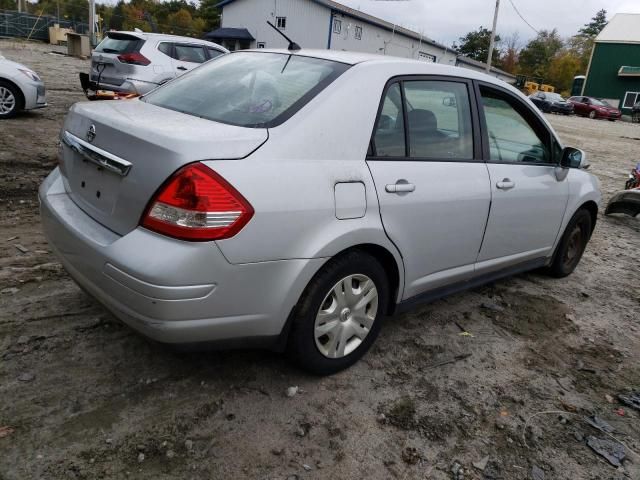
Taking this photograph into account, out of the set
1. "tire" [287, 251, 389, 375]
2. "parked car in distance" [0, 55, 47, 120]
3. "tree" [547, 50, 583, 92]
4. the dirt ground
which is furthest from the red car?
"tire" [287, 251, 389, 375]

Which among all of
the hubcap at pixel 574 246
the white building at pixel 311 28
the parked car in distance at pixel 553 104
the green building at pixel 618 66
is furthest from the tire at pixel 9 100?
the green building at pixel 618 66

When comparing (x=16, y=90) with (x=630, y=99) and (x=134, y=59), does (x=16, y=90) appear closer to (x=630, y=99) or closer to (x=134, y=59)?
(x=134, y=59)

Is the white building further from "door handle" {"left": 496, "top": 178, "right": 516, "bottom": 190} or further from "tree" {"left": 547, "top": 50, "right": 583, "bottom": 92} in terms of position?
"door handle" {"left": 496, "top": 178, "right": 516, "bottom": 190}

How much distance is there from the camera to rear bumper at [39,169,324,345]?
2178 millimetres

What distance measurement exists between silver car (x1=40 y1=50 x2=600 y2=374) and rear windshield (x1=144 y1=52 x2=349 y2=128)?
1 cm

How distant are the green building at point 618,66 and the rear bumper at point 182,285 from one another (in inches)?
1983

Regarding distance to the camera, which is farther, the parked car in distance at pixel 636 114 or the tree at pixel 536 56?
the tree at pixel 536 56

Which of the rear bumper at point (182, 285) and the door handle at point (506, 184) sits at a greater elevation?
the door handle at point (506, 184)

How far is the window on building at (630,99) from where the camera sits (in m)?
44.2

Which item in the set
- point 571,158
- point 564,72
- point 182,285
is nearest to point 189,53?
point 571,158

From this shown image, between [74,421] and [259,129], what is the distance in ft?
5.18

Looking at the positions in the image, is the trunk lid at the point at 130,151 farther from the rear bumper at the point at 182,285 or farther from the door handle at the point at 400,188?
the door handle at the point at 400,188

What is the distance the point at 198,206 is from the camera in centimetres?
218

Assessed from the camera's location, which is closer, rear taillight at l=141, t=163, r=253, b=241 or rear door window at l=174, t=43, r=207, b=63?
rear taillight at l=141, t=163, r=253, b=241
